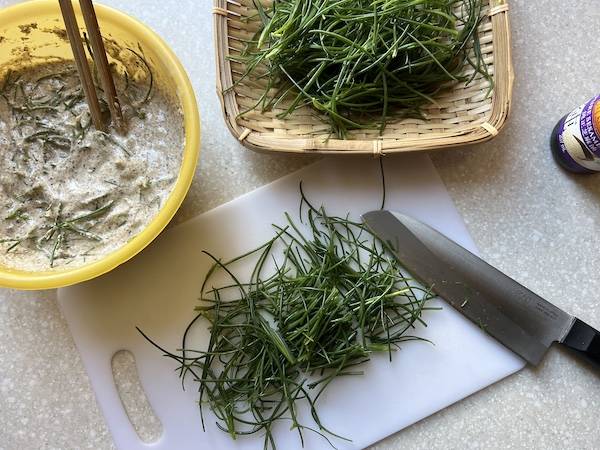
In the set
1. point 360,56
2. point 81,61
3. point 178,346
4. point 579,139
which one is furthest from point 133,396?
point 579,139

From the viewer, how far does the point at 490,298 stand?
0.95 meters

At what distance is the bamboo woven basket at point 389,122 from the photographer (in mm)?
920

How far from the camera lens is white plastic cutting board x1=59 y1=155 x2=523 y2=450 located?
0.95 meters

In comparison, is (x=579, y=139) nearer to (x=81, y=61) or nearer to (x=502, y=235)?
(x=502, y=235)

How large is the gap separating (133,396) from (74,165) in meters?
0.37

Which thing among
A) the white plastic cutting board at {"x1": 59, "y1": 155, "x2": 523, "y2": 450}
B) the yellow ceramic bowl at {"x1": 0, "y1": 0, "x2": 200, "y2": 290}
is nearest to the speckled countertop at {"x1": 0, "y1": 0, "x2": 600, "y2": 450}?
the white plastic cutting board at {"x1": 59, "y1": 155, "x2": 523, "y2": 450}

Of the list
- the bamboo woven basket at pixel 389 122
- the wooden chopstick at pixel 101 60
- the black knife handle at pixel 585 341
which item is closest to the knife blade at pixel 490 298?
the black knife handle at pixel 585 341

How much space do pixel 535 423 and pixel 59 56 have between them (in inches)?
37.6

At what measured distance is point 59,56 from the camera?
990 mm

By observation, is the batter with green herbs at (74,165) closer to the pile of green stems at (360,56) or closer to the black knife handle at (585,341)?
the pile of green stems at (360,56)

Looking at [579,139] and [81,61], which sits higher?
[81,61]

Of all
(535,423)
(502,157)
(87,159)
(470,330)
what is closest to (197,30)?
(87,159)

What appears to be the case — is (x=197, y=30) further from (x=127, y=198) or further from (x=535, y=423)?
(x=535, y=423)

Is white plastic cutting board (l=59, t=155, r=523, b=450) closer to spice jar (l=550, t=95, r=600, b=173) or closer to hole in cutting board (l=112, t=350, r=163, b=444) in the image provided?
hole in cutting board (l=112, t=350, r=163, b=444)
